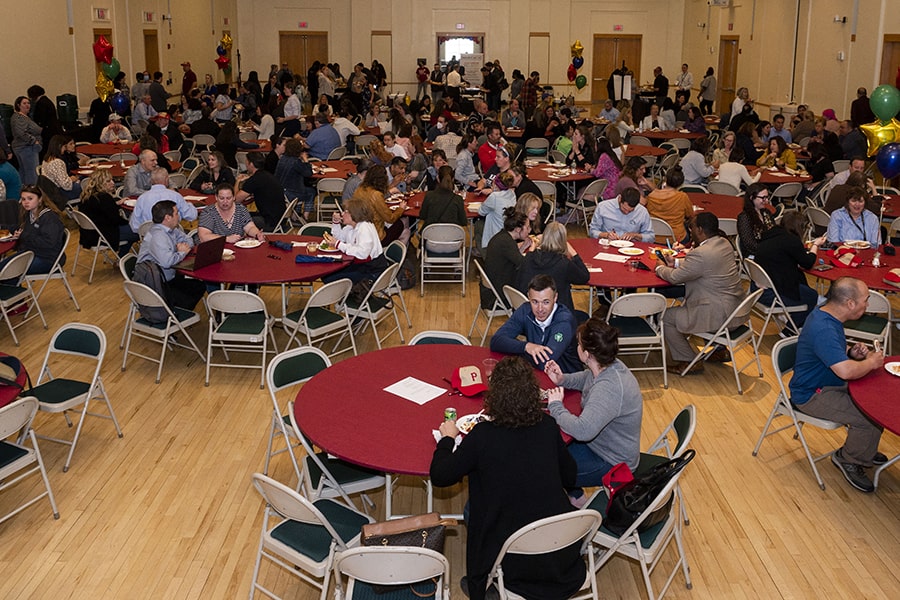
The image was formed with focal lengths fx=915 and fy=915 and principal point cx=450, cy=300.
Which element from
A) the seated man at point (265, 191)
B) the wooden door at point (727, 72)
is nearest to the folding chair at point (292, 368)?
the seated man at point (265, 191)

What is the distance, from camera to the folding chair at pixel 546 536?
3809 millimetres

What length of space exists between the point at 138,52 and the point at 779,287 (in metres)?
17.5

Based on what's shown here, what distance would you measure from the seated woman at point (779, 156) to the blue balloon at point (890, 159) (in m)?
2.74

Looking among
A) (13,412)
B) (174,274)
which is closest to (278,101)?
(174,274)

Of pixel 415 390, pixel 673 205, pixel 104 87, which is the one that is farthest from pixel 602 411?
pixel 104 87

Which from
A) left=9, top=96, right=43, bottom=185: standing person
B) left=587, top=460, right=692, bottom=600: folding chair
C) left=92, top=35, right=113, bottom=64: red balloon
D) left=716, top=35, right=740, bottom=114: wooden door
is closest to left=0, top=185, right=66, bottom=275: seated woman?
left=9, top=96, right=43, bottom=185: standing person

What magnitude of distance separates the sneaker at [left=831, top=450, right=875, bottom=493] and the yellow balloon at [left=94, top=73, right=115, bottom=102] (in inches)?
601

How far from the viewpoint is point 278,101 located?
20.2 meters

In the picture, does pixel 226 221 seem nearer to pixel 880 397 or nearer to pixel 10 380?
pixel 10 380

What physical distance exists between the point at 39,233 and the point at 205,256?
224 cm

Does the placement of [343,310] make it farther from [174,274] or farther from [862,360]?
[862,360]

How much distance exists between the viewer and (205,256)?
295 inches

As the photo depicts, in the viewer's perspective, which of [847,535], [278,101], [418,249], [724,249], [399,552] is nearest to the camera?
[399,552]

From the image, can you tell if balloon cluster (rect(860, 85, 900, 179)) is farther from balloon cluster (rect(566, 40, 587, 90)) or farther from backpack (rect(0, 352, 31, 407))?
balloon cluster (rect(566, 40, 587, 90))
